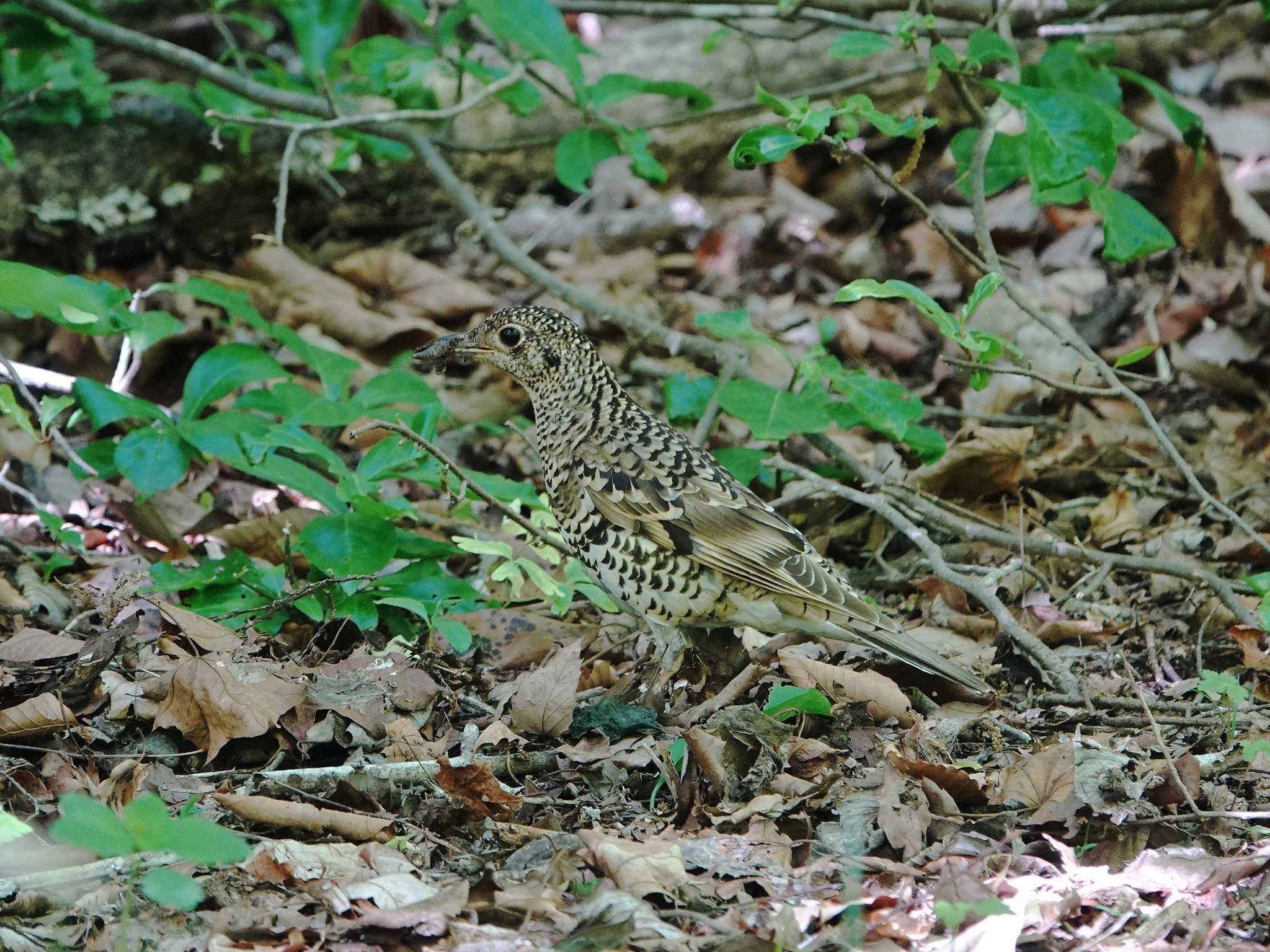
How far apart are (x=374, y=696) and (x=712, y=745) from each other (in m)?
1.07

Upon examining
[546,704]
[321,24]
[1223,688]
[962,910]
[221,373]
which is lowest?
[546,704]

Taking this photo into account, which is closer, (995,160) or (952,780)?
(952,780)

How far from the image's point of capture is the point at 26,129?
289 inches

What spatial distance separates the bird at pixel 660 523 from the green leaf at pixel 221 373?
597 mm

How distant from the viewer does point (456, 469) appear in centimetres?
458

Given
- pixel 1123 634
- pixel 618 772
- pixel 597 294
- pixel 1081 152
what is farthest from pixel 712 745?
pixel 597 294

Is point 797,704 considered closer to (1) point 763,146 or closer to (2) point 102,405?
(1) point 763,146

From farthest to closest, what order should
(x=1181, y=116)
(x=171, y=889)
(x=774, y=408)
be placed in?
(x=1181, y=116) < (x=774, y=408) < (x=171, y=889)

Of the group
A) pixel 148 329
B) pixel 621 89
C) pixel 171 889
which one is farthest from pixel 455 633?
pixel 621 89

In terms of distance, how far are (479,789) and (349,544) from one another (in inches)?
51.2

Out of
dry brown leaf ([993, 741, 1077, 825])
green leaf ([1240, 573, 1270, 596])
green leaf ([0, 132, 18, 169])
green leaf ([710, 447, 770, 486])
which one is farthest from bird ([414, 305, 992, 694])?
green leaf ([0, 132, 18, 169])

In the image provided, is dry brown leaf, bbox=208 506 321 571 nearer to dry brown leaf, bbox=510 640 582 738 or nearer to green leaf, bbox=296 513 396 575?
green leaf, bbox=296 513 396 575

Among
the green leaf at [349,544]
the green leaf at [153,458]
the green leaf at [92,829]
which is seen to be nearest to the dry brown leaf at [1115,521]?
the green leaf at [349,544]

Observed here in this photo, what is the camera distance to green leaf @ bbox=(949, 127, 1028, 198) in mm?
5488
